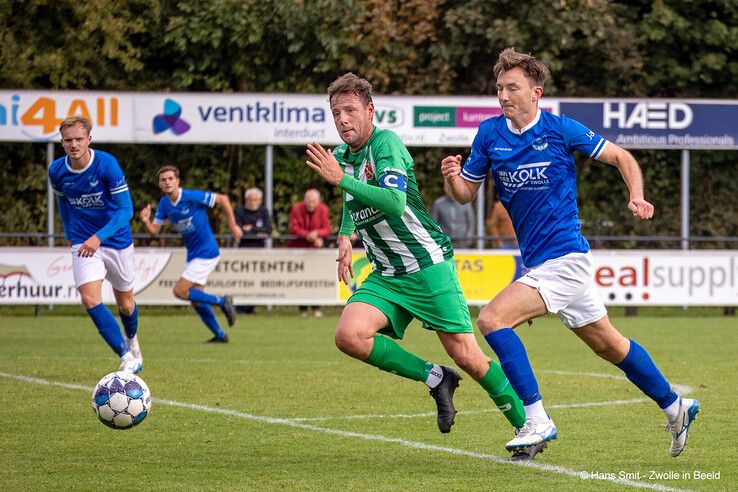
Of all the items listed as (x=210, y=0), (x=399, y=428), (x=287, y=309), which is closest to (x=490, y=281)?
(x=287, y=309)

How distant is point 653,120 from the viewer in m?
20.7

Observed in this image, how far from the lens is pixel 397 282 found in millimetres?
6980

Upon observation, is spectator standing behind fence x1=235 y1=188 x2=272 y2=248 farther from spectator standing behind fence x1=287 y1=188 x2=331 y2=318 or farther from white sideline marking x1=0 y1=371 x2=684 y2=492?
white sideline marking x1=0 y1=371 x2=684 y2=492

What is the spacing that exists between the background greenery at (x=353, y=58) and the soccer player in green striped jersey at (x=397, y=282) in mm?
17188

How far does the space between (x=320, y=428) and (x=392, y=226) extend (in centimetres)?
162

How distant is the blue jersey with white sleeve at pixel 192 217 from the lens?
14.5 metres

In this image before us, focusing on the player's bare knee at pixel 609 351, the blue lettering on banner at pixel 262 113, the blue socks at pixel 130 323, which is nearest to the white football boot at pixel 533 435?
the player's bare knee at pixel 609 351

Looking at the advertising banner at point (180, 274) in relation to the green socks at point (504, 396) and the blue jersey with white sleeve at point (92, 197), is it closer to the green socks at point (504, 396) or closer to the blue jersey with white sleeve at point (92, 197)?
the blue jersey with white sleeve at point (92, 197)

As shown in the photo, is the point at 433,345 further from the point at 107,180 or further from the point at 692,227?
the point at 692,227

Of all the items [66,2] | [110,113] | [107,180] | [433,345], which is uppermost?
[66,2]

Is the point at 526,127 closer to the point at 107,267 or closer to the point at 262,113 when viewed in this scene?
the point at 107,267

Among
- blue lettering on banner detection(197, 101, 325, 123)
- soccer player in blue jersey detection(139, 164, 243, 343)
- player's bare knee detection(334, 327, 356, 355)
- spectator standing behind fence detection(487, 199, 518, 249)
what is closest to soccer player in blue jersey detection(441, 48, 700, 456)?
player's bare knee detection(334, 327, 356, 355)

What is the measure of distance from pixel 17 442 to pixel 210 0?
18.6 m

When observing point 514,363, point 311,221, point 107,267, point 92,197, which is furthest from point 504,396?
point 311,221
